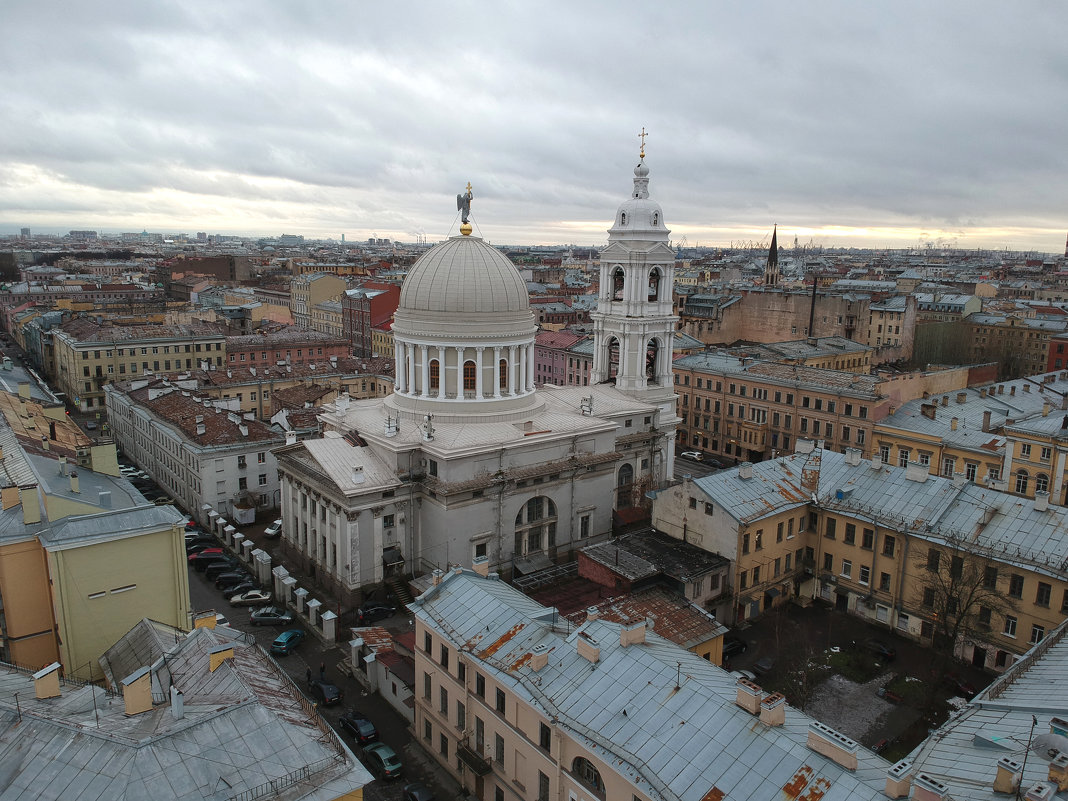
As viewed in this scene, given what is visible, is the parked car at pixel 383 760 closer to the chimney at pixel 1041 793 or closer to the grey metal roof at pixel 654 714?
the grey metal roof at pixel 654 714

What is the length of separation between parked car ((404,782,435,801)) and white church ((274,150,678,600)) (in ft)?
49.3

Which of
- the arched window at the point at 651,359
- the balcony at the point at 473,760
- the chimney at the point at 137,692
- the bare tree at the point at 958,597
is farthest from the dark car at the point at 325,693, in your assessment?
the arched window at the point at 651,359

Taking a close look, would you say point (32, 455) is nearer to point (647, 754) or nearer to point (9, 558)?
point (9, 558)

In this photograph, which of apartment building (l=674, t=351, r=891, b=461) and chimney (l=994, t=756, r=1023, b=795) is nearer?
chimney (l=994, t=756, r=1023, b=795)

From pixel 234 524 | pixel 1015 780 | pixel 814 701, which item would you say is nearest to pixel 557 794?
pixel 1015 780

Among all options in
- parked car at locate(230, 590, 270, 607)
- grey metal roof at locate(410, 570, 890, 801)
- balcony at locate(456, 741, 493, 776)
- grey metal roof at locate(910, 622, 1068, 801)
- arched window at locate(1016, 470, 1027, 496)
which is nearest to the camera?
grey metal roof at locate(410, 570, 890, 801)

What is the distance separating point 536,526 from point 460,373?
10.3 m

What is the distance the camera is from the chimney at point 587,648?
21688 millimetres

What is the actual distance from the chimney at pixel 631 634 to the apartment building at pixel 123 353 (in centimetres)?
7066

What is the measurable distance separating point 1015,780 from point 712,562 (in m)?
20.2

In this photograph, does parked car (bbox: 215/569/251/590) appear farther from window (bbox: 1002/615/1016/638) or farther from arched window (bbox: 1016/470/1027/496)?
arched window (bbox: 1016/470/1027/496)

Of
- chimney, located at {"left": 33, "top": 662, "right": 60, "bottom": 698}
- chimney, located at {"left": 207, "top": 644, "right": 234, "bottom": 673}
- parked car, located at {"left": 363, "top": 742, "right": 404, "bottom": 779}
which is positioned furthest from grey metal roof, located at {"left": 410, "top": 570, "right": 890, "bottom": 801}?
chimney, located at {"left": 33, "top": 662, "right": 60, "bottom": 698}

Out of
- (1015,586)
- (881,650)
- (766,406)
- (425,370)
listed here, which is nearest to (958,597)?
(1015,586)

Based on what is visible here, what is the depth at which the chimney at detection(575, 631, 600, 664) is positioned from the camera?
2169 centimetres
